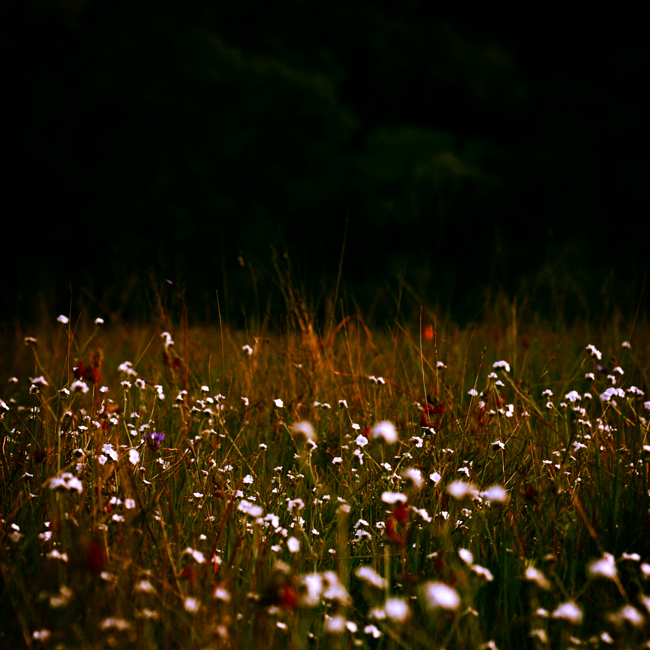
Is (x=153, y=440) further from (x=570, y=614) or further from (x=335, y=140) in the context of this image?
(x=335, y=140)

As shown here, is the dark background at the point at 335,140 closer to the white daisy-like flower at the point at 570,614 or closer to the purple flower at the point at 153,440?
the purple flower at the point at 153,440

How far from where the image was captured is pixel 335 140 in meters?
10.3

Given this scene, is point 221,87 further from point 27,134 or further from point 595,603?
point 595,603

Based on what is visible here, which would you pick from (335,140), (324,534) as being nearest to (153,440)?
(324,534)

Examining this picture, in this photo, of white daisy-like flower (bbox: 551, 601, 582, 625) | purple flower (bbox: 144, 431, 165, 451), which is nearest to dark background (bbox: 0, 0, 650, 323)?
purple flower (bbox: 144, 431, 165, 451)

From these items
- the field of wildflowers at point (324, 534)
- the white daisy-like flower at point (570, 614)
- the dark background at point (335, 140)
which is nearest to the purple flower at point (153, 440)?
the field of wildflowers at point (324, 534)

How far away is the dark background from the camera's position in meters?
8.00

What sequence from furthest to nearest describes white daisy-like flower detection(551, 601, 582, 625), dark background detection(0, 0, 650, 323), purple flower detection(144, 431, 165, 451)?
dark background detection(0, 0, 650, 323) < purple flower detection(144, 431, 165, 451) < white daisy-like flower detection(551, 601, 582, 625)

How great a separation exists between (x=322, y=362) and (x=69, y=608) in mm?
1614

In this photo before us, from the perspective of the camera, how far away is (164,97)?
29.1 feet

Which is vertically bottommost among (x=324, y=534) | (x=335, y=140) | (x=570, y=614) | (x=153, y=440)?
(x=324, y=534)

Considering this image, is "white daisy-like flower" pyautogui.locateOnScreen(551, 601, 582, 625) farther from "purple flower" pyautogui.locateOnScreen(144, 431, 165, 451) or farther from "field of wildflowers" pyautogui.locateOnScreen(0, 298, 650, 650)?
"purple flower" pyautogui.locateOnScreen(144, 431, 165, 451)

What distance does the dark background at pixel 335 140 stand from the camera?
26.2 feet

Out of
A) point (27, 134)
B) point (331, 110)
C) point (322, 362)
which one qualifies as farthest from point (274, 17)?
point (322, 362)
